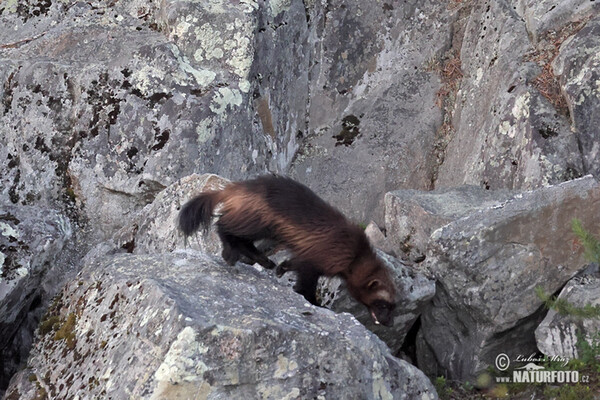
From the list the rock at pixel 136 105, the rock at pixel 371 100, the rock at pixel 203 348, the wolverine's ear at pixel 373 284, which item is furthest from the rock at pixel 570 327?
the rock at pixel 136 105

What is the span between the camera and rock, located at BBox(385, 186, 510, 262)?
7.38 m

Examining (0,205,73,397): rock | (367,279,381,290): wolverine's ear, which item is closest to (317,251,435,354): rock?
(367,279,381,290): wolverine's ear

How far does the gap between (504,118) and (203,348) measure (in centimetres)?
546

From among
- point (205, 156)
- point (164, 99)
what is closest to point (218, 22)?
point (164, 99)

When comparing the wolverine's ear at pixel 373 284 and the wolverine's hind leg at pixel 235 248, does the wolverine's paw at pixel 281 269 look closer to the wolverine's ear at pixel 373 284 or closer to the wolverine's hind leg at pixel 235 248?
the wolverine's hind leg at pixel 235 248

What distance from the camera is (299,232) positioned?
627cm

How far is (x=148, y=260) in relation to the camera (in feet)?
19.9

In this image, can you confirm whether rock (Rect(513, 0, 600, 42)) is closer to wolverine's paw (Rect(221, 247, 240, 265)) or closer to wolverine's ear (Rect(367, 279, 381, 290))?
wolverine's ear (Rect(367, 279, 381, 290))

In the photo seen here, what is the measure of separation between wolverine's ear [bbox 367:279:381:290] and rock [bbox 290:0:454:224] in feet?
11.5

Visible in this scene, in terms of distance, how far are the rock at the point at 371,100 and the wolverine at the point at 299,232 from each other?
3.50m

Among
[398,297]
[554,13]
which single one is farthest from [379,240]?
[554,13]

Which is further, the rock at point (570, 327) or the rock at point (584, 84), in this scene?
the rock at point (584, 84)

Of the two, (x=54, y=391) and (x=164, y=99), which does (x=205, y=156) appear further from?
(x=54, y=391)

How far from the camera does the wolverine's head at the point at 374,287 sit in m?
6.48
